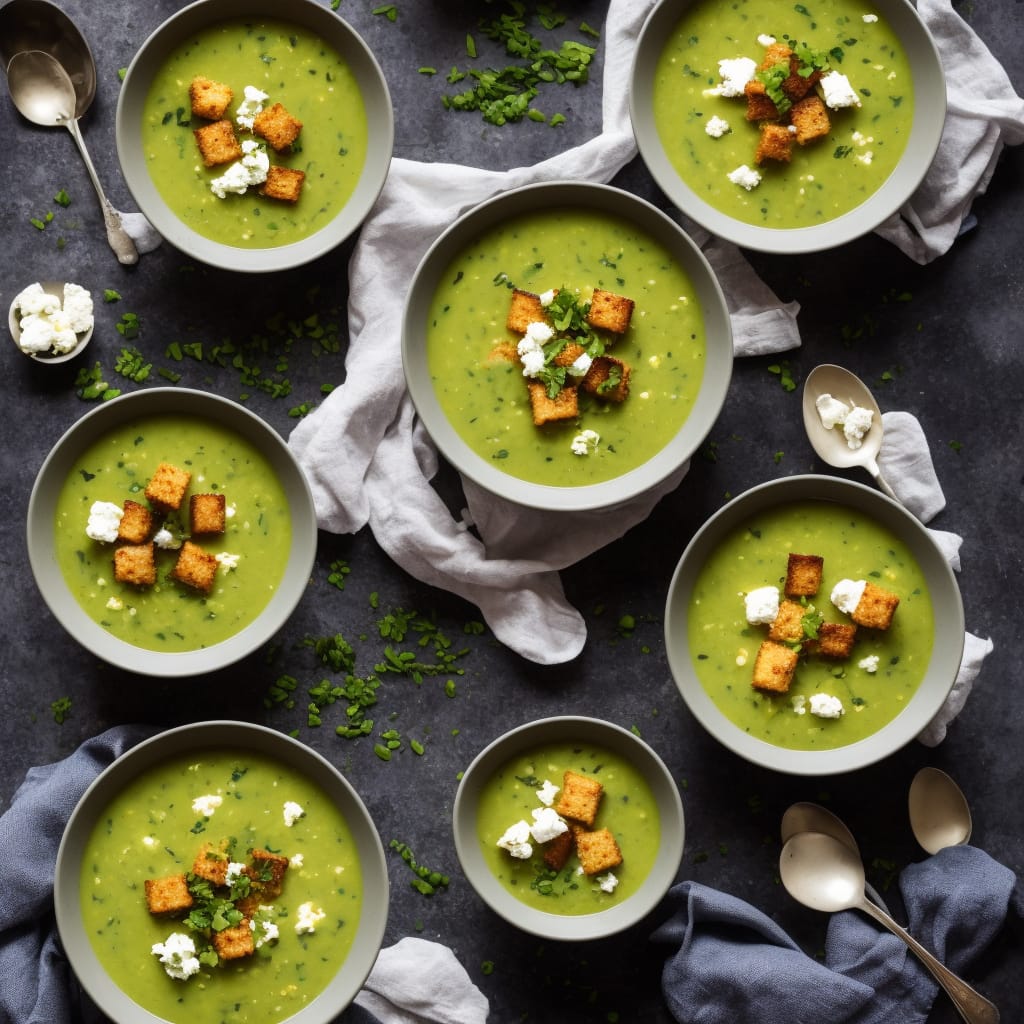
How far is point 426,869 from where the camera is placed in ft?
13.5

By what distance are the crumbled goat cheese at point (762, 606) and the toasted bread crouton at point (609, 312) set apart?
95 cm

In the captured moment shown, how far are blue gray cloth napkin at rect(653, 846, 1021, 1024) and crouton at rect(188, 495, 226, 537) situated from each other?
1.97 m

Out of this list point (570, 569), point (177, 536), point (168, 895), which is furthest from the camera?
point (570, 569)

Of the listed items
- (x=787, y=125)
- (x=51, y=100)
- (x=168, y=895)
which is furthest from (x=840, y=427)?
(x=51, y=100)

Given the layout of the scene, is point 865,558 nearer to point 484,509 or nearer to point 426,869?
point 484,509

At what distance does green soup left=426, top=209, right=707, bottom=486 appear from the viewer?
387 cm

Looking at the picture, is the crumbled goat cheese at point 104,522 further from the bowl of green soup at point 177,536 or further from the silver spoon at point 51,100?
the silver spoon at point 51,100

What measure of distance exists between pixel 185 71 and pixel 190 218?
484 millimetres

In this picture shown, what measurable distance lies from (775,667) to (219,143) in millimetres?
2443

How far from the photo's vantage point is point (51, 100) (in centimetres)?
412

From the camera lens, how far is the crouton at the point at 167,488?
147 inches

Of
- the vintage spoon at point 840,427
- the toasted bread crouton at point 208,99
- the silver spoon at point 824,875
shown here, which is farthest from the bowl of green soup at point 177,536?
the silver spoon at point 824,875

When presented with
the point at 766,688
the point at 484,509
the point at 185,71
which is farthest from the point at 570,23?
the point at 766,688

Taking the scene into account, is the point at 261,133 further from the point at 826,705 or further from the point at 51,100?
the point at 826,705
